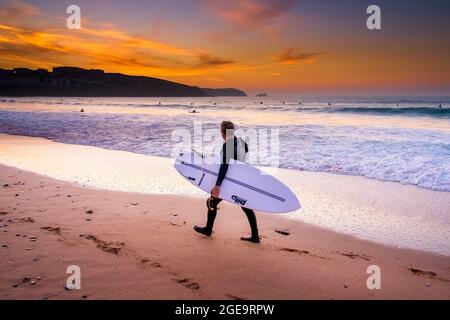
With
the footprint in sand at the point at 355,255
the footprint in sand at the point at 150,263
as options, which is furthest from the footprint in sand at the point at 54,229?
the footprint in sand at the point at 355,255

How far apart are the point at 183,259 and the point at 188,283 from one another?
2.03 ft

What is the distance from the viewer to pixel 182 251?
442cm

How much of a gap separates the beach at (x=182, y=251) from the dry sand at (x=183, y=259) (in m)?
0.01

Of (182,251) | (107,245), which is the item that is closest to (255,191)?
(182,251)

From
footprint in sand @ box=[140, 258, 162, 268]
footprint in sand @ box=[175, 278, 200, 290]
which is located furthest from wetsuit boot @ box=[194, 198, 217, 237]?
footprint in sand @ box=[175, 278, 200, 290]

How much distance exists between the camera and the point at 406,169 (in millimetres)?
9984

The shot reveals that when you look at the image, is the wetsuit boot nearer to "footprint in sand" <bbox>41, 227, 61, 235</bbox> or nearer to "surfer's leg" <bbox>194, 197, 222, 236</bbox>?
"surfer's leg" <bbox>194, 197, 222, 236</bbox>

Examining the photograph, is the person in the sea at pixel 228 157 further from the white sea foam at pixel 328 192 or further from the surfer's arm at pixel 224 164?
the white sea foam at pixel 328 192

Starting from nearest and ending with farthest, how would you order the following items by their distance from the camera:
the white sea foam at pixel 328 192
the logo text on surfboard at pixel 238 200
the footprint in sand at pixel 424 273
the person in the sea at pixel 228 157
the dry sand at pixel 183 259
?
1. the dry sand at pixel 183 259
2. the footprint in sand at pixel 424 273
3. the person in the sea at pixel 228 157
4. the logo text on surfboard at pixel 238 200
5. the white sea foam at pixel 328 192

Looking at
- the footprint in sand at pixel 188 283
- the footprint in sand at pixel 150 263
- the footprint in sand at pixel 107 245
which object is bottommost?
the footprint in sand at pixel 188 283

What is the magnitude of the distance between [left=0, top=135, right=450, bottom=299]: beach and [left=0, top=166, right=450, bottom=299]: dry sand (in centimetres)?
1

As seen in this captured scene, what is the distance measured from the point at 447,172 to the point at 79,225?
9.74 meters

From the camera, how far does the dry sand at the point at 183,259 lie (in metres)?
3.47
